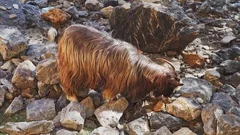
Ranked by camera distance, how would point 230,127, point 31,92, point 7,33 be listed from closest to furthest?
1. point 230,127
2. point 31,92
3. point 7,33

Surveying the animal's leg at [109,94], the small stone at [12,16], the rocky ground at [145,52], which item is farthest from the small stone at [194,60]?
the small stone at [12,16]

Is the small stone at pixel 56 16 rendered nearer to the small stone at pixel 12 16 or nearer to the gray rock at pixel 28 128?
the small stone at pixel 12 16

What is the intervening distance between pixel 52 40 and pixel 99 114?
109 centimetres

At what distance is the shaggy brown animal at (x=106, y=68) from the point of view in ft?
7.73

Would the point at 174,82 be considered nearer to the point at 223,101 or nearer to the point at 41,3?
the point at 223,101

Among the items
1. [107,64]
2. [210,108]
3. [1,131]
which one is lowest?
[1,131]

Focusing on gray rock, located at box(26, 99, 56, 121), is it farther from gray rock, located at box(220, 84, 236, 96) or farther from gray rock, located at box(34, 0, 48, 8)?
gray rock, located at box(34, 0, 48, 8)

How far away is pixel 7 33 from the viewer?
2.88 meters

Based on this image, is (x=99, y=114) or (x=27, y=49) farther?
(x=27, y=49)

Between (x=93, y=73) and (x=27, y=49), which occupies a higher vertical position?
(x=93, y=73)

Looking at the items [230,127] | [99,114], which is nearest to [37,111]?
[99,114]

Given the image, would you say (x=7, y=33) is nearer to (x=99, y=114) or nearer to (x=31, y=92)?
(x=31, y=92)

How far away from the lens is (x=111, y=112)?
237 centimetres

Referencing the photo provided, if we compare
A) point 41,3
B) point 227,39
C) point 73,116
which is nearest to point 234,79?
point 227,39
